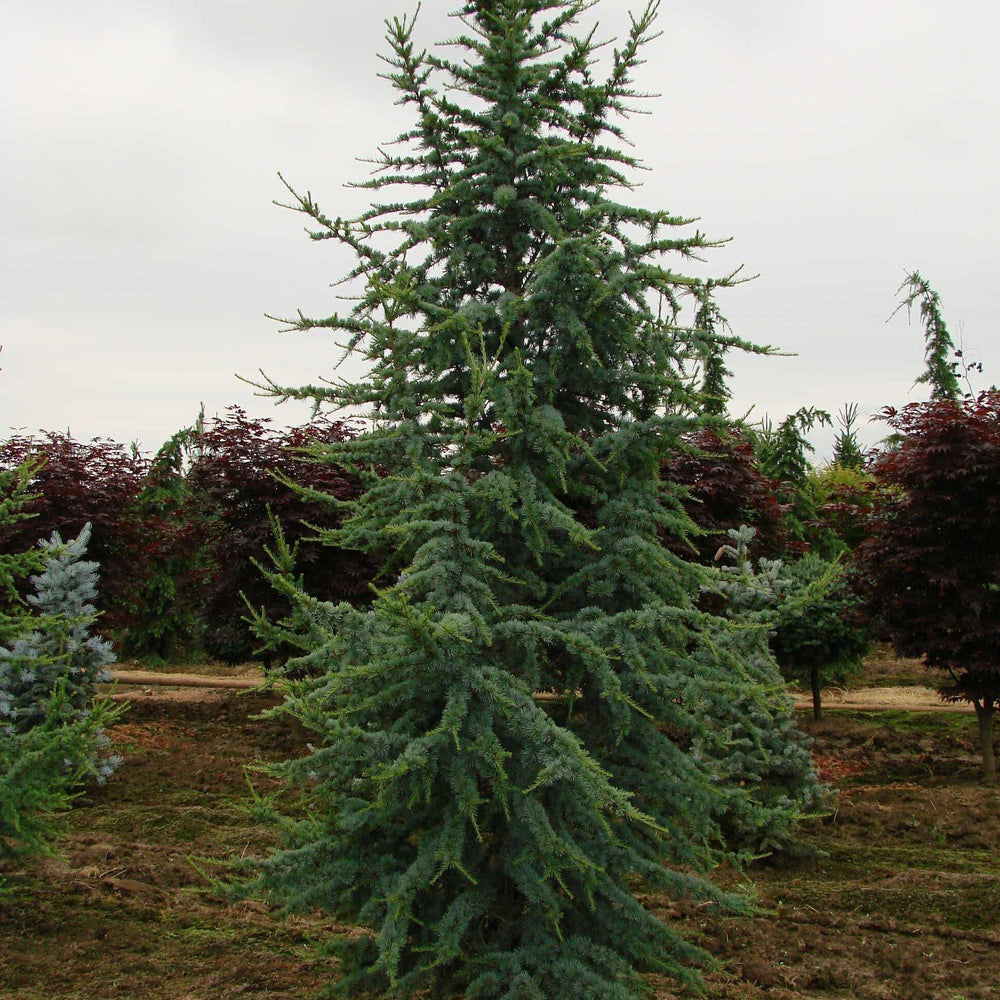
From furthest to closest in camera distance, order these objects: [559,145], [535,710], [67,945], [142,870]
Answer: [142,870]
[67,945]
[559,145]
[535,710]

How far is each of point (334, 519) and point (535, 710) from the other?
779 cm

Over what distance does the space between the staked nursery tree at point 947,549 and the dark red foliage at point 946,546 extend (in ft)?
0.03

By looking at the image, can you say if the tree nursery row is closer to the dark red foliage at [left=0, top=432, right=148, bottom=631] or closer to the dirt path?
the dark red foliage at [left=0, top=432, right=148, bottom=631]

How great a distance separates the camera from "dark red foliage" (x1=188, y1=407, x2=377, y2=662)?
1045cm

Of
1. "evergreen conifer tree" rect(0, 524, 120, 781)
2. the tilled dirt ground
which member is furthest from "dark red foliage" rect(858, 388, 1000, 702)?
"evergreen conifer tree" rect(0, 524, 120, 781)

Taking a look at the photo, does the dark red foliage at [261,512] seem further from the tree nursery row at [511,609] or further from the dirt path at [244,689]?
the tree nursery row at [511,609]

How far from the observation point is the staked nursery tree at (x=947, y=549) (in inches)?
361

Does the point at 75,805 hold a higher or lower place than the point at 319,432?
lower

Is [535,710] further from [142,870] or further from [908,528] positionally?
[908,528]

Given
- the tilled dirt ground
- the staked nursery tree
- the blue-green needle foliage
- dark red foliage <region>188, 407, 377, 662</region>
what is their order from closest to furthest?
1. the blue-green needle foliage
2. the tilled dirt ground
3. the staked nursery tree
4. dark red foliage <region>188, 407, 377, 662</region>

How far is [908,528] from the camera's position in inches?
386

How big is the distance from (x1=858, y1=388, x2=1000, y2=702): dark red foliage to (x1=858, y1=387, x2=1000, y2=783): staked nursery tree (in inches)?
0.4

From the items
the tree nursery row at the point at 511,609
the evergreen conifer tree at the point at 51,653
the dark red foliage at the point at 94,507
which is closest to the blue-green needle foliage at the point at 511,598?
the tree nursery row at the point at 511,609

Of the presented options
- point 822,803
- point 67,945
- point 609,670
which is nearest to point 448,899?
point 609,670
